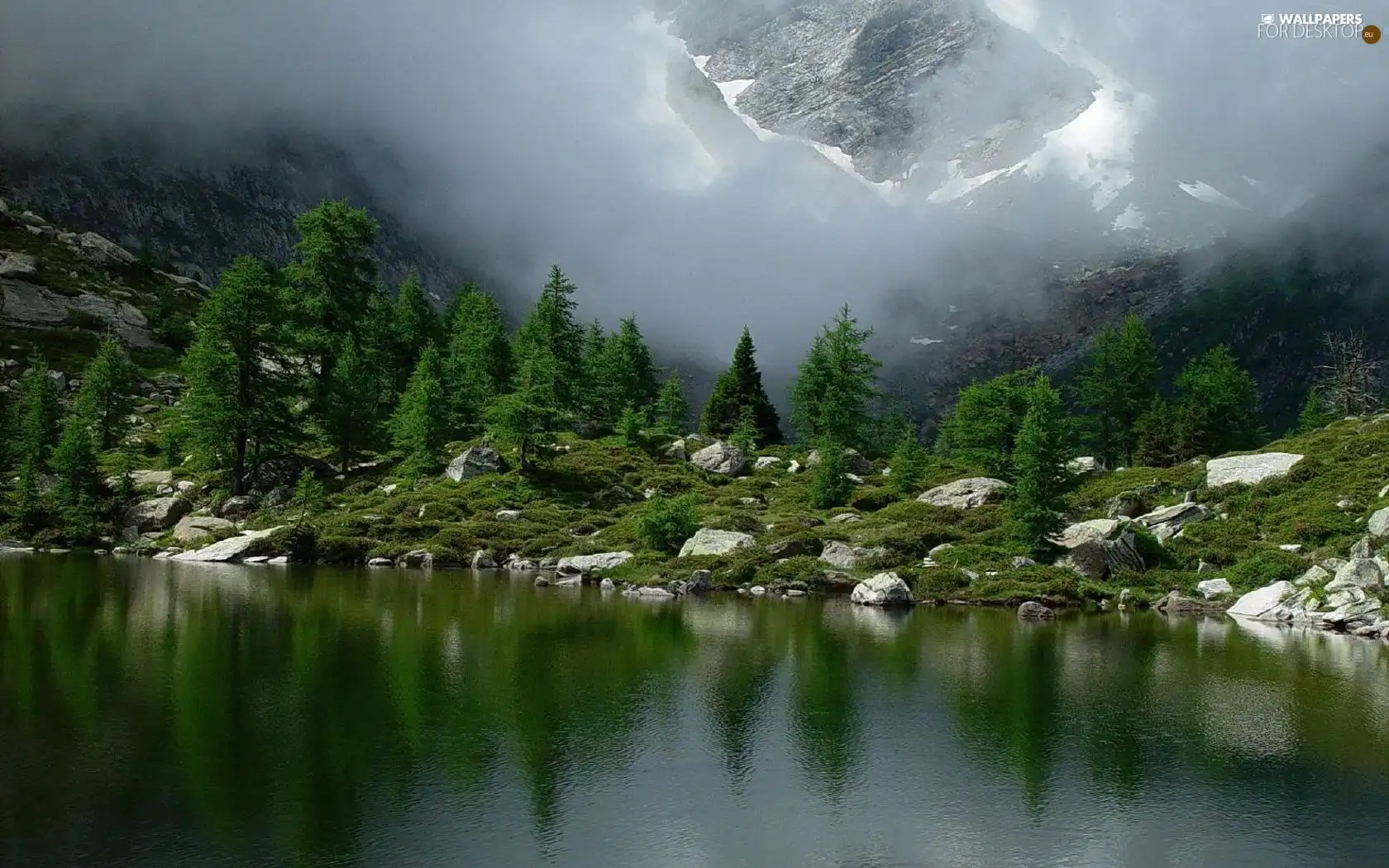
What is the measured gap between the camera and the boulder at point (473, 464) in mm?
69688

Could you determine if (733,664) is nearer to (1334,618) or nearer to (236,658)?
(236,658)

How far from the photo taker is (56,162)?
194 meters

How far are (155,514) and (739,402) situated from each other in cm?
5748

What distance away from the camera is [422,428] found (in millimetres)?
69438

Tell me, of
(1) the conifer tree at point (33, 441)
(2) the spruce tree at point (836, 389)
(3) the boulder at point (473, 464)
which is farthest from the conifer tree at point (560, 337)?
(1) the conifer tree at point (33, 441)

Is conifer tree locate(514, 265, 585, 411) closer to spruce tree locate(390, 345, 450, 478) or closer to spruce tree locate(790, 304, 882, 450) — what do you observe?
spruce tree locate(390, 345, 450, 478)

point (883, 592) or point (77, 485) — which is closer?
point (883, 592)

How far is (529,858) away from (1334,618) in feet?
131

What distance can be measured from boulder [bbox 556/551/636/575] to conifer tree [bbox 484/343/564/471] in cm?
1608

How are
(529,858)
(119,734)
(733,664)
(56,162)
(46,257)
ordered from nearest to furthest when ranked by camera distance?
(529,858)
(119,734)
(733,664)
(46,257)
(56,162)

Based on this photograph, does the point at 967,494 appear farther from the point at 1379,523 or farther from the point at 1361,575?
the point at 1361,575

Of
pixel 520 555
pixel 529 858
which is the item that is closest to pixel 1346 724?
pixel 529 858

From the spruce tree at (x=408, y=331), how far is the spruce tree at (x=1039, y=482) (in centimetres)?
5953

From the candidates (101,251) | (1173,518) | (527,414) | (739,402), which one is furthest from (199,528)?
(101,251)
